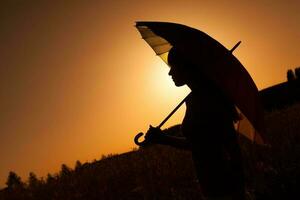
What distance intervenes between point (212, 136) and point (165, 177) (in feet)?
22.5

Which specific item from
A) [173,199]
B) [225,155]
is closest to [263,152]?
[173,199]

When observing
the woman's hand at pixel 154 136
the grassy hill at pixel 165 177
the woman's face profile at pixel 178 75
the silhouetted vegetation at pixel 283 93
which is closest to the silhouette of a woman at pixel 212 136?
the woman's face profile at pixel 178 75

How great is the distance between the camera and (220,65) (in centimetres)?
434

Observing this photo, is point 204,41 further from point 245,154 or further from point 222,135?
point 245,154

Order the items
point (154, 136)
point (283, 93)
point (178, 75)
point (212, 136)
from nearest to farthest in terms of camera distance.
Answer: point (212, 136)
point (178, 75)
point (154, 136)
point (283, 93)

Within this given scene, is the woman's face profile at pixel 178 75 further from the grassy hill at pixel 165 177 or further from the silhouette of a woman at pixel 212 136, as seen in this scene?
the grassy hill at pixel 165 177

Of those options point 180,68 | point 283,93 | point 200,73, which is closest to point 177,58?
point 180,68

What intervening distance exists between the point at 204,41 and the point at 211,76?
45 cm

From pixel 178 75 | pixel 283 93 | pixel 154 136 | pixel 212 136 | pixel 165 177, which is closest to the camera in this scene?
pixel 212 136

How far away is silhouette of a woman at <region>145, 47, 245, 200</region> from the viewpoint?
416 centimetres

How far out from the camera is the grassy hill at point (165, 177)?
7.80 meters

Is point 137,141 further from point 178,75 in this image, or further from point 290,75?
point 290,75

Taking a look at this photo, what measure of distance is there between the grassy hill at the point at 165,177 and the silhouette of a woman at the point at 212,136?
2.60 m

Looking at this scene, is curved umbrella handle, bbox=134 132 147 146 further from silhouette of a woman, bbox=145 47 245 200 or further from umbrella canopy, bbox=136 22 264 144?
umbrella canopy, bbox=136 22 264 144
